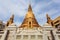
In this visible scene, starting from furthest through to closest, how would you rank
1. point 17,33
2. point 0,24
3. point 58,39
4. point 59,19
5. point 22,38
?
A: point 59,19, point 0,24, point 17,33, point 22,38, point 58,39

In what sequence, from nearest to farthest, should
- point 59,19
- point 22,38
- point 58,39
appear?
point 58,39
point 22,38
point 59,19

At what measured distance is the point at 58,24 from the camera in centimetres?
4712

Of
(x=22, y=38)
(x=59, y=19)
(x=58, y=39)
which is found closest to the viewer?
(x=58, y=39)

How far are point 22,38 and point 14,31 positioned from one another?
234 cm

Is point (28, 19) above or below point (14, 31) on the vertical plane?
above

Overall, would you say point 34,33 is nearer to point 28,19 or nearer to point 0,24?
point 0,24

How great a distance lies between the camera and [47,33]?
67.9 ft

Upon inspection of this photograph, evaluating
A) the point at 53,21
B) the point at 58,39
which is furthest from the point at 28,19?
the point at 58,39

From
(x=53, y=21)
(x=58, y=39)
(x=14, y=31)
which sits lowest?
(x=58, y=39)

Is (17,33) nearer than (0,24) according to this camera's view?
Yes

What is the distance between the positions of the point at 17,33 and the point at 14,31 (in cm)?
66

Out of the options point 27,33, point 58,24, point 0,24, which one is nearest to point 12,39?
point 27,33

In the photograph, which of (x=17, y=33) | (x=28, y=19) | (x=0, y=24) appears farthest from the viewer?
(x=28, y=19)

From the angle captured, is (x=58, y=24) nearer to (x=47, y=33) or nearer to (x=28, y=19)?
(x=28, y=19)
